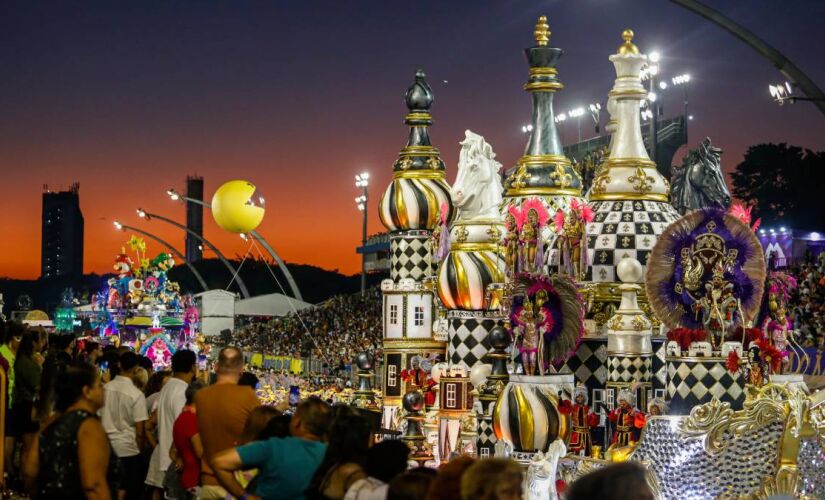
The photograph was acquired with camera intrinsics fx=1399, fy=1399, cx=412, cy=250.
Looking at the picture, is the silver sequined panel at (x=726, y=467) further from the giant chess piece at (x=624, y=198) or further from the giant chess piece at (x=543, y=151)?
the giant chess piece at (x=543, y=151)

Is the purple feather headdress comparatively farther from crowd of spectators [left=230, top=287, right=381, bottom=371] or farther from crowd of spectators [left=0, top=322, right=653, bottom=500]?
crowd of spectators [left=230, top=287, right=381, bottom=371]

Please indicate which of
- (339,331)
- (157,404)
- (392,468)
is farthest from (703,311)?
(339,331)

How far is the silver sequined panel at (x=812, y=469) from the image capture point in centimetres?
1259

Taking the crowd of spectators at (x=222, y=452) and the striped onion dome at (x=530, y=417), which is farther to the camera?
the striped onion dome at (x=530, y=417)

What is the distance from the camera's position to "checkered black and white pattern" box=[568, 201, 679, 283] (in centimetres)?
1941

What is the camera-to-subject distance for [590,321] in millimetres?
18984

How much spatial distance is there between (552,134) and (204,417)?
44.0 ft

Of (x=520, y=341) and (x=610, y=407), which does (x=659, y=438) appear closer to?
(x=520, y=341)

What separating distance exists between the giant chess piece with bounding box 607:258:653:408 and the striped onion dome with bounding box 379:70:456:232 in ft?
21.8

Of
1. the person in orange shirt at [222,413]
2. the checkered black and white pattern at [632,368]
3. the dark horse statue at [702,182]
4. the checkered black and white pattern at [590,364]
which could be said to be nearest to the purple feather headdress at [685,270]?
the checkered black and white pattern at [632,368]

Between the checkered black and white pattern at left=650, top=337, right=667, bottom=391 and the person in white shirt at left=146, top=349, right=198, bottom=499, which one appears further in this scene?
the checkered black and white pattern at left=650, top=337, right=667, bottom=391

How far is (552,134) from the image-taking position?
73.0ft

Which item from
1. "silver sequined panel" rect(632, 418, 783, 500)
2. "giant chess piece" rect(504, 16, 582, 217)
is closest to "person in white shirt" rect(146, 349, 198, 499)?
"silver sequined panel" rect(632, 418, 783, 500)

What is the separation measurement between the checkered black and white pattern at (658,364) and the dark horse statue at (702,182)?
120 inches
